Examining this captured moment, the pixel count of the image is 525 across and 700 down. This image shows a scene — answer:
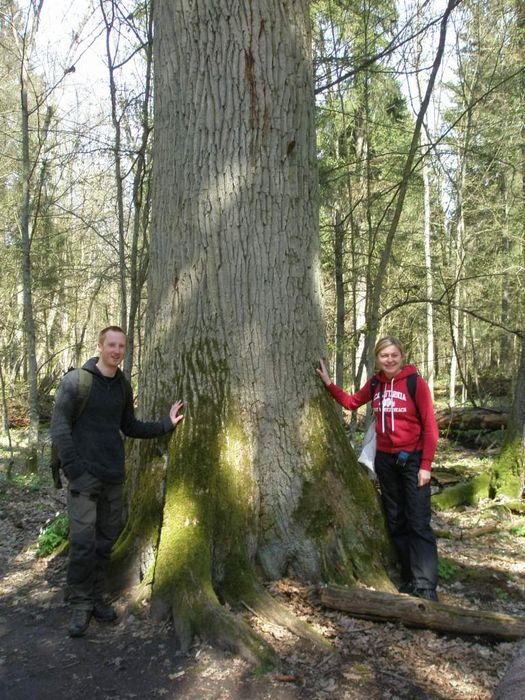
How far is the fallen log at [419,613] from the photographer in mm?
3350

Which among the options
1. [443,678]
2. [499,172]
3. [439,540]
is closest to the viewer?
[443,678]

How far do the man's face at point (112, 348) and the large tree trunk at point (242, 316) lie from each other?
13.1 inches

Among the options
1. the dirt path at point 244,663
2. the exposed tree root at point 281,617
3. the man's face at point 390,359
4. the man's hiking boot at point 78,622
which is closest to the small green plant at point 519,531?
the dirt path at point 244,663

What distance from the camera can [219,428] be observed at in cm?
385

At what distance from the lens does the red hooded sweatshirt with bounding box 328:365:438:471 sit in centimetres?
403

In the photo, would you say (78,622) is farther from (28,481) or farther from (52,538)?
(28,481)

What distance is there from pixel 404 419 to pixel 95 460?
2270 mm

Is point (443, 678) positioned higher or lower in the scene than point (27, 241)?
lower

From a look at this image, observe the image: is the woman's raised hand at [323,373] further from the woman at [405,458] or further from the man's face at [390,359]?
the man's face at [390,359]

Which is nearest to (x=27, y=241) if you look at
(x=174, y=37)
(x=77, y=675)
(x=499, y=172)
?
(x=174, y=37)

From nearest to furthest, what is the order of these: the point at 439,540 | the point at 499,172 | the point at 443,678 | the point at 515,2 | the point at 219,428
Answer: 1. the point at 443,678
2. the point at 219,428
3. the point at 439,540
4. the point at 515,2
5. the point at 499,172

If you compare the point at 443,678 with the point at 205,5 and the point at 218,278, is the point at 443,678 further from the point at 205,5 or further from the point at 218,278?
the point at 205,5

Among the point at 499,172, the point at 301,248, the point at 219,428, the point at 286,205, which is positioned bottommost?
the point at 219,428

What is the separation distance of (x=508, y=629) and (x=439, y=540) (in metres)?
2.11
